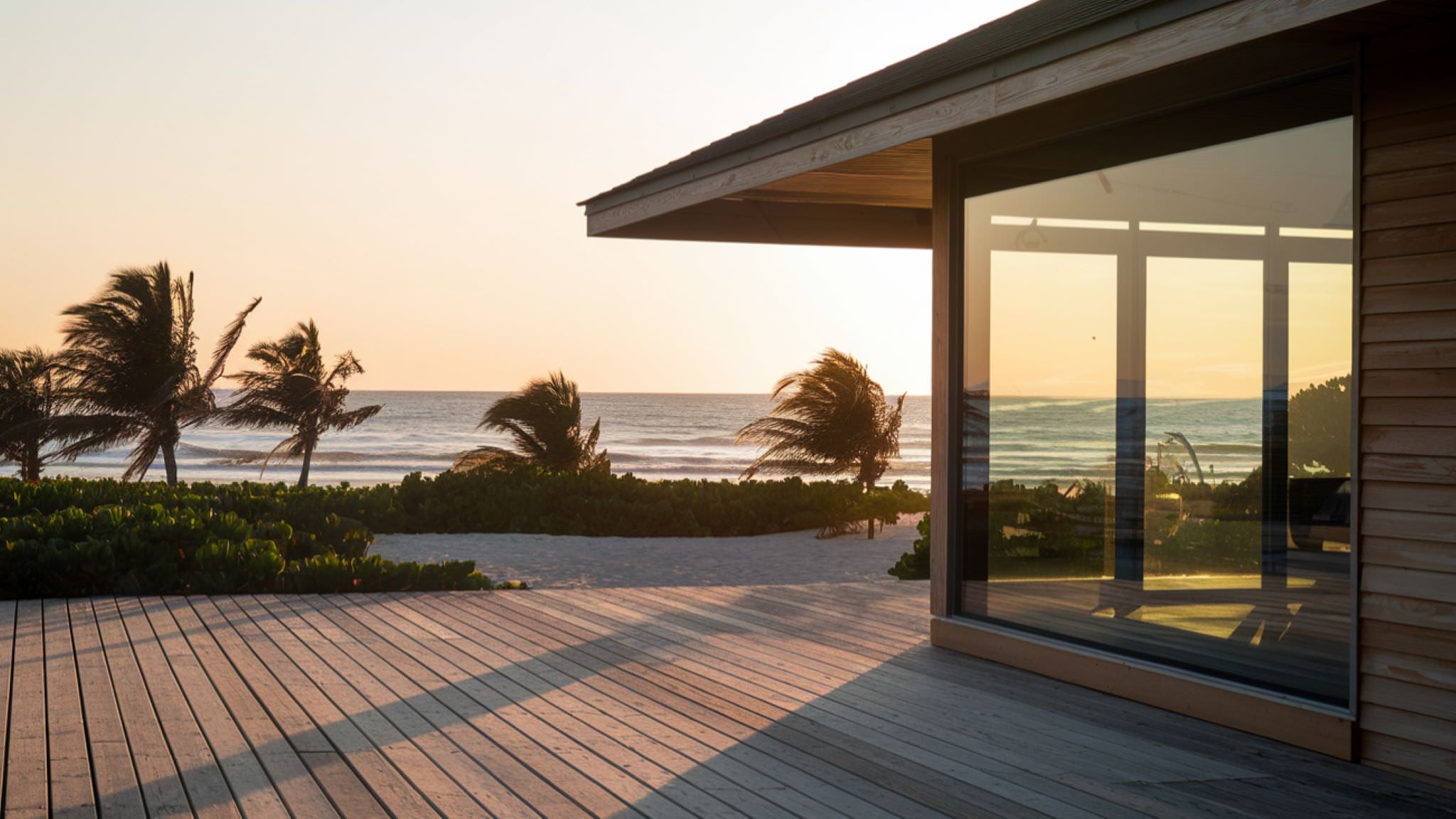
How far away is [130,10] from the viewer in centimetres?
1539

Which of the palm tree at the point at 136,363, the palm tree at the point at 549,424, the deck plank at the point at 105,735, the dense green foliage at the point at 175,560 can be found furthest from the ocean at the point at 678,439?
the palm tree at the point at 136,363

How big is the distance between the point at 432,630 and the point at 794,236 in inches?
150

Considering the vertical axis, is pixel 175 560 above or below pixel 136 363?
below

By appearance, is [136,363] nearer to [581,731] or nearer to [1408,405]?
[581,731]

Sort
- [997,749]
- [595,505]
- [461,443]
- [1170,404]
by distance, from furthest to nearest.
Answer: [461,443] < [595,505] < [1170,404] < [997,749]

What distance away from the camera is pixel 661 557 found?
12453 mm

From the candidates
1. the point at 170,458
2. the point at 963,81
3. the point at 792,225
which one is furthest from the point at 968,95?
the point at 170,458

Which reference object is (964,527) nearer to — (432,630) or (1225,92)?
(1225,92)

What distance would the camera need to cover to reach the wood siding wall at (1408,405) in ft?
12.0

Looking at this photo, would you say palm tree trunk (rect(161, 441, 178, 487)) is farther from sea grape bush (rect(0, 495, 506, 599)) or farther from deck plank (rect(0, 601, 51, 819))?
deck plank (rect(0, 601, 51, 819))

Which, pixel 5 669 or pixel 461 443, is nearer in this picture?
pixel 5 669

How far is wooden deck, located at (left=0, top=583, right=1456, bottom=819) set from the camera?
10.8ft

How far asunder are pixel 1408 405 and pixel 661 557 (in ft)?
30.5

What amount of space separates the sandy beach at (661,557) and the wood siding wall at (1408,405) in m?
6.73
